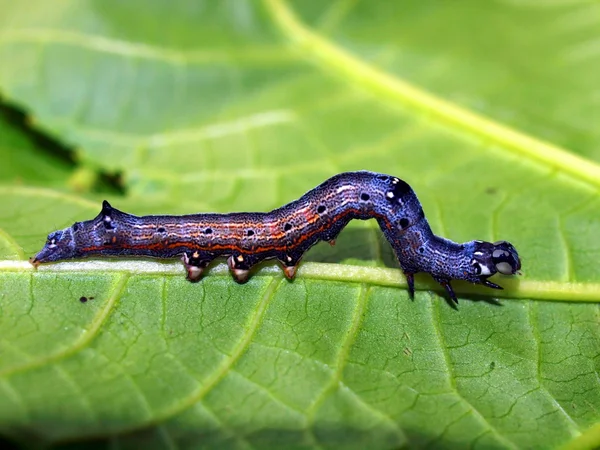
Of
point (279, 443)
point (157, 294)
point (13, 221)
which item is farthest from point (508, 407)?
point (13, 221)

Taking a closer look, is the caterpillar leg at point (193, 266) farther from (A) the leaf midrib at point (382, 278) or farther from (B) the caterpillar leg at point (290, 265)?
(B) the caterpillar leg at point (290, 265)

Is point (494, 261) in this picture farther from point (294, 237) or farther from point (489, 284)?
point (294, 237)

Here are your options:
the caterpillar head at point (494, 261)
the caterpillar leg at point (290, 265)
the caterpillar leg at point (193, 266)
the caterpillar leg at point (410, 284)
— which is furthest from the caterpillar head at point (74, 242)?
the caterpillar head at point (494, 261)

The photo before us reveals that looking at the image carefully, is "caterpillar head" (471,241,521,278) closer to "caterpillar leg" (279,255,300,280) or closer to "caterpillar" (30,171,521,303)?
"caterpillar" (30,171,521,303)

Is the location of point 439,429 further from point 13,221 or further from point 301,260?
point 13,221

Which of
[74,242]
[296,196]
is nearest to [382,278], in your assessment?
[296,196]

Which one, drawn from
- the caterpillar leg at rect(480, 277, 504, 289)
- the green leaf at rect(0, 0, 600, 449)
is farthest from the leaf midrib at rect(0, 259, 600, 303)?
the caterpillar leg at rect(480, 277, 504, 289)
